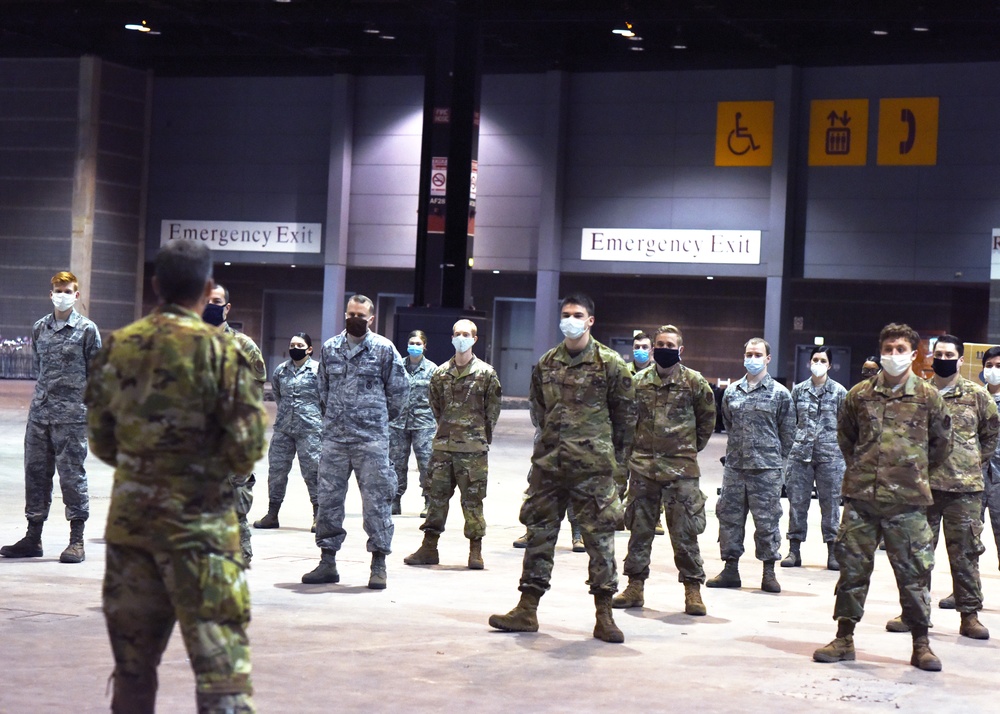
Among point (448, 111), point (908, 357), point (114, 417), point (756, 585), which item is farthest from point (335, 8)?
point (114, 417)

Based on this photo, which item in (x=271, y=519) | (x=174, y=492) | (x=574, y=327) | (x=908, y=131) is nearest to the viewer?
(x=174, y=492)

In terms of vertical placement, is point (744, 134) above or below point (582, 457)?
above

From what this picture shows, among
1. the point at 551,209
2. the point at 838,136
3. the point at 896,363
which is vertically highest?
the point at 838,136

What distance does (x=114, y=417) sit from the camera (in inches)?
170

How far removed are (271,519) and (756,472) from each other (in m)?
4.65

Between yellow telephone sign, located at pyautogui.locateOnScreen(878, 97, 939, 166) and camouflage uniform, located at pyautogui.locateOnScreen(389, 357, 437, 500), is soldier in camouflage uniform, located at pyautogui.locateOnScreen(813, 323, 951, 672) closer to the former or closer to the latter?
camouflage uniform, located at pyautogui.locateOnScreen(389, 357, 437, 500)

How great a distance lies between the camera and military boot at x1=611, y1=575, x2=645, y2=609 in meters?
8.62

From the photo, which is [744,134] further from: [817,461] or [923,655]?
[923,655]

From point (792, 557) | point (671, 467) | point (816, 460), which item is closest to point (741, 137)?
point (816, 460)

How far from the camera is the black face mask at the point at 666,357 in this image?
29.6 ft

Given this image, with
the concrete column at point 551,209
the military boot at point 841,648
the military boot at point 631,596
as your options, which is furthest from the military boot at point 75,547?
the concrete column at point 551,209

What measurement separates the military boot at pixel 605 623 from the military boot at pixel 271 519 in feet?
17.8

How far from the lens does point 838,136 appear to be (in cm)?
2894

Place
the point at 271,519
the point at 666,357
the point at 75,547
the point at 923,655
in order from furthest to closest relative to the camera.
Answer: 1. the point at 271,519
2. the point at 75,547
3. the point at 666,357
4. the point at 923,655
